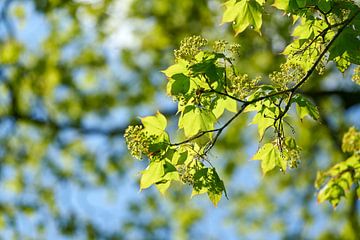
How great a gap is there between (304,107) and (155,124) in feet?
2.24

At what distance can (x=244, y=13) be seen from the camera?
8.95ft

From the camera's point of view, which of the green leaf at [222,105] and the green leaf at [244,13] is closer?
the green leaf at [222,105]

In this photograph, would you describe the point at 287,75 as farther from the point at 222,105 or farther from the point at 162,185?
the point at 162,185

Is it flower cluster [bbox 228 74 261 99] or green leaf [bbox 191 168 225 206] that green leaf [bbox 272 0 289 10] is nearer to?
flower cluster [bbox 228 74 261 99]

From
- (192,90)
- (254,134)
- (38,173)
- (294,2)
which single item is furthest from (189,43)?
(38,173)

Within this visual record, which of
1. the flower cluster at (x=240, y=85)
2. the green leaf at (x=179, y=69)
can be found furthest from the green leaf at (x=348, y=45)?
the green leaf at (x=179, y=69)

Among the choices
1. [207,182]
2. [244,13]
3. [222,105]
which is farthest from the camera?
[244,13]

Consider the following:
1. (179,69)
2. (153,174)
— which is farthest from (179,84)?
(153,174)

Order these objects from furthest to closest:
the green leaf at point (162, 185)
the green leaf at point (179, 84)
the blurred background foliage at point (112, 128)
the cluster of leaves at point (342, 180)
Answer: the blurred background foliage at point (112, 128)
the cluster of leaves at point (342, 180)
the green leaf at point (162, 185)
the green leaf at point (179, 84)

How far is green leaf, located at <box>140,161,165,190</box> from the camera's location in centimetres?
238

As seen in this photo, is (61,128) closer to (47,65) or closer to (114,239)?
(47,65)

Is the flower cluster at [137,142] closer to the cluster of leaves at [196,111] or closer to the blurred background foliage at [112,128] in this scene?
the cluster of leaves at [196,111]

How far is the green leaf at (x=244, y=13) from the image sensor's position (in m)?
2.69

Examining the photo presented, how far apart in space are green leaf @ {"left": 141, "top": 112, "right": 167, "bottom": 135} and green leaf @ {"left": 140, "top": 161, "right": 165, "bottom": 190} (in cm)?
14
